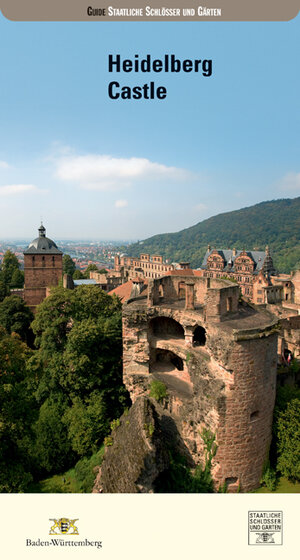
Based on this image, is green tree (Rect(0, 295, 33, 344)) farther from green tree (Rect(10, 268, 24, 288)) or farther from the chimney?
the chimney

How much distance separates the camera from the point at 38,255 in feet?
140

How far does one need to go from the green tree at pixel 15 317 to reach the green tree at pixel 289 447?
26.3 m

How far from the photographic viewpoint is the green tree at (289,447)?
1518 cm

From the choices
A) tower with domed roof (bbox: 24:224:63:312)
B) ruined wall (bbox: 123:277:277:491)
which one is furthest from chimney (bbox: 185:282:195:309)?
tower with domed roof (bbox: 24:224:63:312)

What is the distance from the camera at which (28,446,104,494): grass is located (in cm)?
1623

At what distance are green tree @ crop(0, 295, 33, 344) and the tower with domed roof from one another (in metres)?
5.82

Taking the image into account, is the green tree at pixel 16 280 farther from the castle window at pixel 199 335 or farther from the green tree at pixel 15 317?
the castle window at pixel 199 335

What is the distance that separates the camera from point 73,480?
1745 cm

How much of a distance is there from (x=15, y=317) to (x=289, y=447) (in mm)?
27319

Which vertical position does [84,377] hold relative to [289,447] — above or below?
above

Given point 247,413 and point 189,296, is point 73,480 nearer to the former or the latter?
point 247,413

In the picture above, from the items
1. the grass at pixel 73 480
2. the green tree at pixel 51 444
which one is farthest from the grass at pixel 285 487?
the green tree at pixel 51 444

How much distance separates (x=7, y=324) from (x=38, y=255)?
10.8 metres

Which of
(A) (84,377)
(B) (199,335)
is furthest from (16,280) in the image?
(B) (199,335)
